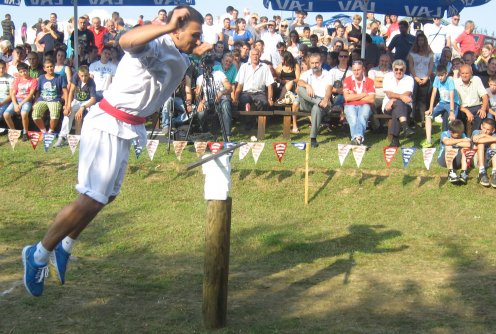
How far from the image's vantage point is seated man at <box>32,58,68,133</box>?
13.8 metres

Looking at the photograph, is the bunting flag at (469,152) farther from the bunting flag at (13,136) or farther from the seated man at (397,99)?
the bunting flag at (13,136)

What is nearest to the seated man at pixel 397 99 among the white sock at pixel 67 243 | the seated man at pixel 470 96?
the seated man at pixel 470 96

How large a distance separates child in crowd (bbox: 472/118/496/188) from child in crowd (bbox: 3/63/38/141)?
7.73 m

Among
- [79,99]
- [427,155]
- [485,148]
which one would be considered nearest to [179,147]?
[79,99]

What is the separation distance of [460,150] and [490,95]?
2.21 metres

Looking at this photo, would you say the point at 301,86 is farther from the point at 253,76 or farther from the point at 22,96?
the point at 22,96

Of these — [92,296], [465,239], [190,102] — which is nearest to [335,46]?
[190,102]

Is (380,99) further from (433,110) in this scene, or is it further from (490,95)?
(490,95)

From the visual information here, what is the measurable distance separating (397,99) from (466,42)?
5.20m

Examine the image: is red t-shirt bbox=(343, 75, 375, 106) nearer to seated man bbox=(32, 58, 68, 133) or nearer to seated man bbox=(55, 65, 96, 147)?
seated man bbox=(55, 65, 96, 147)

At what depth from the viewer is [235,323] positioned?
590 centimetres

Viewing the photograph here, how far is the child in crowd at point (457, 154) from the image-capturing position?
10.9m

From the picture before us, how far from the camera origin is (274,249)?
8773 millimetres

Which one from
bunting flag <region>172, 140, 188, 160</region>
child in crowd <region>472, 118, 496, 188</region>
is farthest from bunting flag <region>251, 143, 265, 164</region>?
child in crowd <region>472, 118, 496, 188</region>
